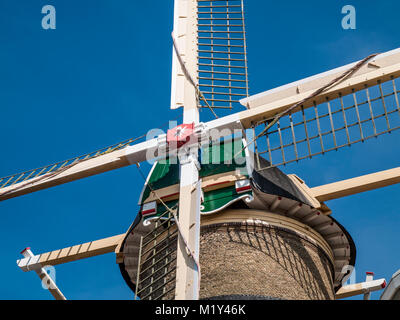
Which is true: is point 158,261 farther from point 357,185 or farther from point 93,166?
point 357,185

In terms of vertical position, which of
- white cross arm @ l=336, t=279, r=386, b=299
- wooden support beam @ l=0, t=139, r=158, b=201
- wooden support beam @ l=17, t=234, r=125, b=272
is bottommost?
white cross arm @ l=336, t=279, r=386, b=299

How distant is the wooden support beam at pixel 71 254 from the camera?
1487 cm

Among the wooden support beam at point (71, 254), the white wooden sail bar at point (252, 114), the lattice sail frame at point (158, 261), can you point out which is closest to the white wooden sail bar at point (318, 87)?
the white wooden sail bar at point (252, 114)

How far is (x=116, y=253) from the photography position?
14.5 meters

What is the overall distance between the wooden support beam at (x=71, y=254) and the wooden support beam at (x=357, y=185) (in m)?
4.17

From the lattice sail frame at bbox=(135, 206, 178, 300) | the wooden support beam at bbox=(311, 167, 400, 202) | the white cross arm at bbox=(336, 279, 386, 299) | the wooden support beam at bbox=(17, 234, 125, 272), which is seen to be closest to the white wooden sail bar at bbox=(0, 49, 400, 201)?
the lattice sail frame at bbox=(135, 206, 178, 300)

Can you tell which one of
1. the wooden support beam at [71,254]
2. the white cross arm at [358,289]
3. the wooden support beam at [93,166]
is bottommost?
the white cross arm at [358,289]

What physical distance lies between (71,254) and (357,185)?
6.02 metres

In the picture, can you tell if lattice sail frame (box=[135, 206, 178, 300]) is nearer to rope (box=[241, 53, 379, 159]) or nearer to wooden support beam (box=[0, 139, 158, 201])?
wooden support beam (box=[0, 139, 158, 201])

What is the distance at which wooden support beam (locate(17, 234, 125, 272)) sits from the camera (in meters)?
14.9

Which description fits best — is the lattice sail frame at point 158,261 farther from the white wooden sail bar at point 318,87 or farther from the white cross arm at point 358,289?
the white cross arm at point 358,289

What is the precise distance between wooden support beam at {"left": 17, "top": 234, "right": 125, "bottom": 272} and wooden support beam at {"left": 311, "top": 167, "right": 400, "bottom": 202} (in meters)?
4.17

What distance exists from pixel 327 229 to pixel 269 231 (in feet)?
5.17
